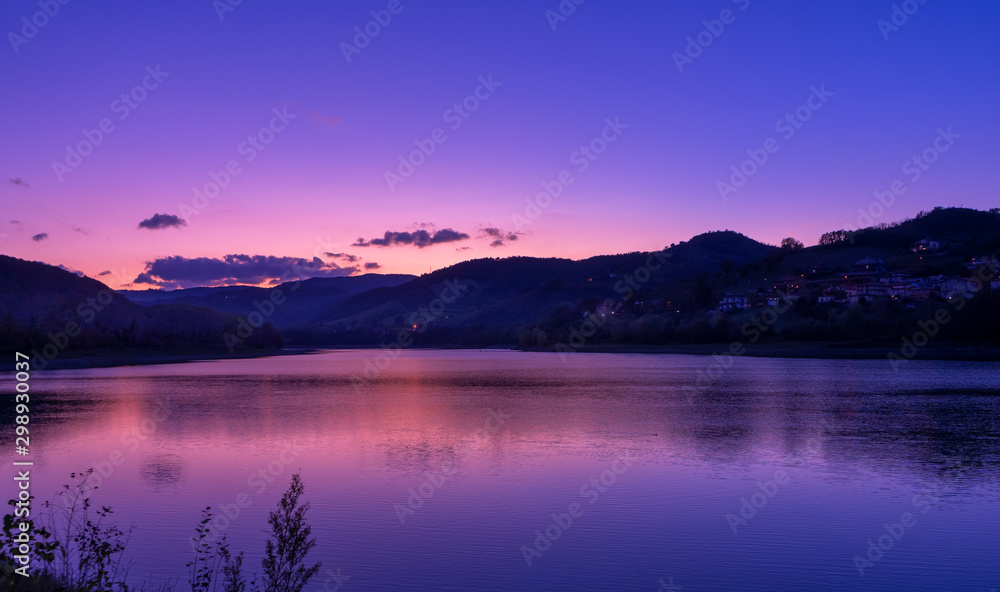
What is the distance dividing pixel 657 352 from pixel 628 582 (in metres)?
124

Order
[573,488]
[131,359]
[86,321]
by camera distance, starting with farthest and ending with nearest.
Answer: [86,321], [131,359], [573,488]

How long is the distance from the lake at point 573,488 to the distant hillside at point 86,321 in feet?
242

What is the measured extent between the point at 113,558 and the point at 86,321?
120m

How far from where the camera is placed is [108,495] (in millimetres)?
17062

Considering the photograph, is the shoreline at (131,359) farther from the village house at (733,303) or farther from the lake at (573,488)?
the village house at (733,303)

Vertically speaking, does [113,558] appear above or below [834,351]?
below

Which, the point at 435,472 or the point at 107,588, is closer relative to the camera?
the point at 107,588

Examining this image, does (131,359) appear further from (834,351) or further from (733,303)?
(733,303)

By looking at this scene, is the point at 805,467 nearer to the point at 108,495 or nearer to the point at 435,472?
the point at 435,472

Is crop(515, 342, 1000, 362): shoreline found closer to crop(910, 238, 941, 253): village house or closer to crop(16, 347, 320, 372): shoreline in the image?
crop(16, 347, 320, 372): shoreline

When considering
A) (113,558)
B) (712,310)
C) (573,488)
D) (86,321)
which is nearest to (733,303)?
(712,310)

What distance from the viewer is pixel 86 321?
386 ft

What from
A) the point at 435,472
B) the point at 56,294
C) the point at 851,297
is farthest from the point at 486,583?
the point at 56,294

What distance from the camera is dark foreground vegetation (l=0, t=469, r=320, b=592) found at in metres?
7.93
